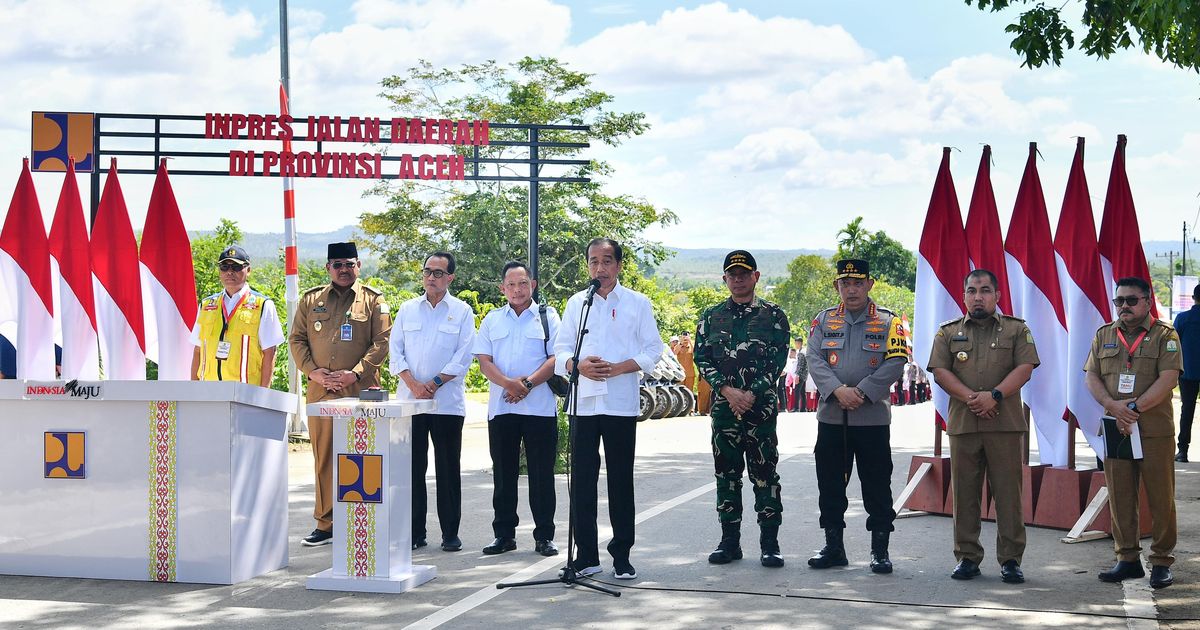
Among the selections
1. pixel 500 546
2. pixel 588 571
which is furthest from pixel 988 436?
pixel 500 546

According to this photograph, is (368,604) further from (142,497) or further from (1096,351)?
(1096,351)

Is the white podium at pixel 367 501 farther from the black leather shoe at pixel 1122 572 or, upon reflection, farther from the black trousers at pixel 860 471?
the black leather shoe at pixel 1122 572

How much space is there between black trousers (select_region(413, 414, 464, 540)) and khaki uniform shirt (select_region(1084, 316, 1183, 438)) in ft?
14.4

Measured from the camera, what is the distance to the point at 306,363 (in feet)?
29.4

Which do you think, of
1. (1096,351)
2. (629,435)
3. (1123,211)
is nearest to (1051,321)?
(1123,211)

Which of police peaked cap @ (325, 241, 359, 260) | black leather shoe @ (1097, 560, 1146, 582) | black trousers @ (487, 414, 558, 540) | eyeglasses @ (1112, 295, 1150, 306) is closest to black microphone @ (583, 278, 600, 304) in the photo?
black trousers @ (487, 414, 558, 540)

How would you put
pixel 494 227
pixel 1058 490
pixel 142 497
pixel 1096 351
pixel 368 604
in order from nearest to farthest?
pixel 368 604 < pixel 142 497 < pixel 1096 351 < pixel 1058 490 < pixel 494 227

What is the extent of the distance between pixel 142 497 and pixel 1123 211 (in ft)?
25.3

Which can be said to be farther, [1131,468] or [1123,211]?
[1123,211]

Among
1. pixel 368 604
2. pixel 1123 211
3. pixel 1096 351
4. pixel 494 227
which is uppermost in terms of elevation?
pixel 494 227

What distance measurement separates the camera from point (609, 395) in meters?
7.71

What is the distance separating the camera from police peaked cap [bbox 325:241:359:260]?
8898mm

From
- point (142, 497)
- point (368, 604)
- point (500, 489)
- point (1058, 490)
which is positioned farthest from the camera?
point (1058, 490)

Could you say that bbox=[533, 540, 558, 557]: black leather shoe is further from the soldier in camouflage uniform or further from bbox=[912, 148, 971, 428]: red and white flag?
bbox=[912, 148, 971, 428]: red and white flag
